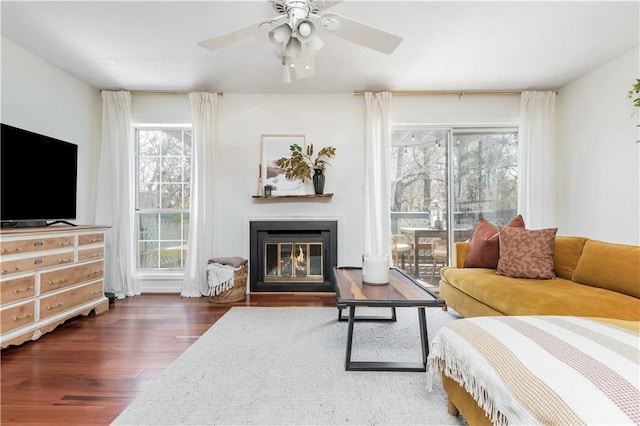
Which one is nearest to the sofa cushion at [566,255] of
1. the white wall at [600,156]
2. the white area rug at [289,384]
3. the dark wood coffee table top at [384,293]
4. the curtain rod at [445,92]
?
the white wall at [600,156]

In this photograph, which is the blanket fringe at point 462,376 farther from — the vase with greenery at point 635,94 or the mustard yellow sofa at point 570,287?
the vase with greenery at point 635,94

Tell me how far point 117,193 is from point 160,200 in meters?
0.48

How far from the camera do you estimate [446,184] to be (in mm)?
4176

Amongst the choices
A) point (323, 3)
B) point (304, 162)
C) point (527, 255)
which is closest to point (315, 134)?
point (304, 162)

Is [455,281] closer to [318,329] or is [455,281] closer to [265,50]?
[318,329]

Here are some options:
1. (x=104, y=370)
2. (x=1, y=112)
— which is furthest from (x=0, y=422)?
(x=1, y=112)

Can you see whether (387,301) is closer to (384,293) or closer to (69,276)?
(384,293)

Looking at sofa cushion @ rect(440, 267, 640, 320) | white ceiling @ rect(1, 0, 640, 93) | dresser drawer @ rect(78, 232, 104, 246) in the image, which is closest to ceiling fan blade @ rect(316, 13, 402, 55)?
white ceiling @ rect(1, 0, 640, 93)

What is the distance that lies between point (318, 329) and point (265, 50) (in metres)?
2.57

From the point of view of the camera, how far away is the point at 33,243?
245 centimetres

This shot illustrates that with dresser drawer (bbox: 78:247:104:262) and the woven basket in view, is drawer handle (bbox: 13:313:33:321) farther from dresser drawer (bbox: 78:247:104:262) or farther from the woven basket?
the woven basket

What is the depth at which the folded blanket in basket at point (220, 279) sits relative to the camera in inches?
139

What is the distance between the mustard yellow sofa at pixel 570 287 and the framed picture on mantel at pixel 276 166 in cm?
216

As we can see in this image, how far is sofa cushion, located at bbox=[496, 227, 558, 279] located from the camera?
2566mm
